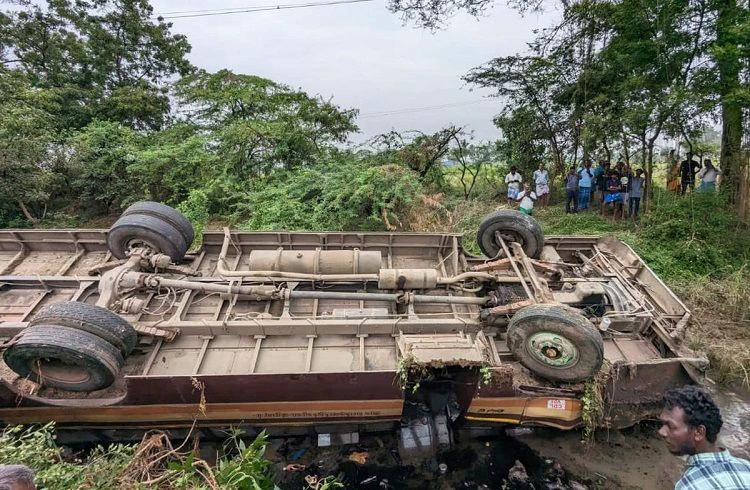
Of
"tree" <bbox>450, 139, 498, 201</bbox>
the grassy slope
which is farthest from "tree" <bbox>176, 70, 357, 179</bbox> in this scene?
the grassy slope

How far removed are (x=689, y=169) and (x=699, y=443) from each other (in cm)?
908

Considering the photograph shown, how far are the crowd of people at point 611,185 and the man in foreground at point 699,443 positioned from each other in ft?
23.9

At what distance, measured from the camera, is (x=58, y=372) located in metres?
4.14

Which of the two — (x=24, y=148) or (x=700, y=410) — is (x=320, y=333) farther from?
(x=24, y=148)

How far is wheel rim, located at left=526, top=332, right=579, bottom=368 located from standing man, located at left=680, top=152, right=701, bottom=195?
7.33m

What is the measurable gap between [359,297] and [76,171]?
10024mm

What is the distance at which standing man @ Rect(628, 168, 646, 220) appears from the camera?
933 cm

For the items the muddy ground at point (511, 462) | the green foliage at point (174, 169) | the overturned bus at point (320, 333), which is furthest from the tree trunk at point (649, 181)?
the green foliage at point (174, 169)

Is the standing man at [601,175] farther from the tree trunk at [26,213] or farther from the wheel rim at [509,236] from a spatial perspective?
the tree trunk at [26,213]

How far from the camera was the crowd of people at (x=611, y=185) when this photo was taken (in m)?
9.16

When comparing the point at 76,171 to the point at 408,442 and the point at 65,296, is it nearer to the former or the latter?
the point at 65,296

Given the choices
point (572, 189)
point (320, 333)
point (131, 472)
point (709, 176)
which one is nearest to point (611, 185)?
point (572, 189)

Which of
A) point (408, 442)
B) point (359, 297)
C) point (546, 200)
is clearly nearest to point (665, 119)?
point (546, 200)

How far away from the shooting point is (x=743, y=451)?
4926mm
